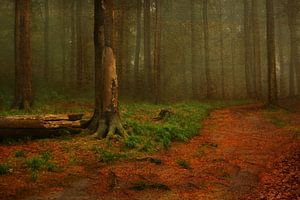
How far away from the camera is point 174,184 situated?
9023 mm

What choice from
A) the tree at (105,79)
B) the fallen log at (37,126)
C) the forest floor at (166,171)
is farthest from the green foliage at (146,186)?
the fallen log at (37,126)

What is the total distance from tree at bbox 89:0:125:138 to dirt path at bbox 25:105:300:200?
2.41 m

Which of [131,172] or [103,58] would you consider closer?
[131,172]

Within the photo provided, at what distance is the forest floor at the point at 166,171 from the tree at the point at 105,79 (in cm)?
107

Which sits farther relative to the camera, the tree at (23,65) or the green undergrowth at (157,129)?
the tree at (23,65)

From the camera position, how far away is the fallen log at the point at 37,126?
39.2ft

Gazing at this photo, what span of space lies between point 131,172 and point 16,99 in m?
11.3

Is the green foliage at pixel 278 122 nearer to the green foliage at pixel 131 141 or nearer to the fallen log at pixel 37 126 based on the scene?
the green foliage at pixel 131 141

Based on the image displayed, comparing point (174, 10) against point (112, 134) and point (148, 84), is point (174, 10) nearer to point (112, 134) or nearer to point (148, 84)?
point (148, 84)

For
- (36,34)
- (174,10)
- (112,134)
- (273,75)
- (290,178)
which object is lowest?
(290,178)

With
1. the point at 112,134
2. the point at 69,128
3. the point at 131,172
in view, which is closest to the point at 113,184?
the point at 131,172

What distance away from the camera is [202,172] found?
10.2 meters

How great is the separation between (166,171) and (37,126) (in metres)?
4.90

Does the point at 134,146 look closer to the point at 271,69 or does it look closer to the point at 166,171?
the point at 166,171
